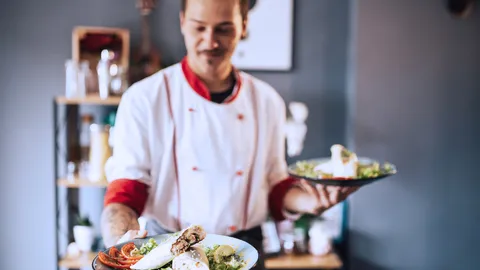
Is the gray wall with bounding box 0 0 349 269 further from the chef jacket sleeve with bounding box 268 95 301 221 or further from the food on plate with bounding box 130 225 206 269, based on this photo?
the food on plate with bounding box 130 225 206 269

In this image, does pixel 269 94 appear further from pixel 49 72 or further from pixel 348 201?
pixel 49 72

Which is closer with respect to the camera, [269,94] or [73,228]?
[269,94]

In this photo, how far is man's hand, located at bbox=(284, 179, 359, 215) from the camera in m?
1.49

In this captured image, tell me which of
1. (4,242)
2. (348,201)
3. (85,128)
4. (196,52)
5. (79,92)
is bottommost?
(4,242)

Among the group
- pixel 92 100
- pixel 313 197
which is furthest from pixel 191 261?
pixel 92 100

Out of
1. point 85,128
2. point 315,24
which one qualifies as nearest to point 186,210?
point 85,128

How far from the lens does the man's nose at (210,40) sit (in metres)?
1.44

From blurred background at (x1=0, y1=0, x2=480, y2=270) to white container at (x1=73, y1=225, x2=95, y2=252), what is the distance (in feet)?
0.40

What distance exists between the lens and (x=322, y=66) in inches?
129

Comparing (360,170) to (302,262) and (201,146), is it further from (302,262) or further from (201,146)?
(302,262)

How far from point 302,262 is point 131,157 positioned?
1732 millimetres

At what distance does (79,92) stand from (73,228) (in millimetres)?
882

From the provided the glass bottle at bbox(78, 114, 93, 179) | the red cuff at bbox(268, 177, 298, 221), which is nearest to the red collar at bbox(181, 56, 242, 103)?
the red cuff at bbox(268, 177, 298, 221)

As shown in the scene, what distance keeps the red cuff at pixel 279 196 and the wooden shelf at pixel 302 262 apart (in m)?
1.25
